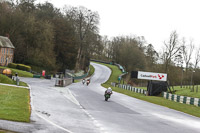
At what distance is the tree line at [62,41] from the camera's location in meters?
71.9

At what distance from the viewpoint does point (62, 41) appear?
89.2 meters

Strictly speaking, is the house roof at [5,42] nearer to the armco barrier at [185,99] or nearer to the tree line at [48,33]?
the tree line at [48,33]

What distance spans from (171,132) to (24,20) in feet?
216

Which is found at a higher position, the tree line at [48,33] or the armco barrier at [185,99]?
the tree line at [48,33]

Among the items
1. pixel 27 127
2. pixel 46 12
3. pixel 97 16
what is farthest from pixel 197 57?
pixel 27 127

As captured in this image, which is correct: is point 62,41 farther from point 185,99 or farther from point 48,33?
point 185,99

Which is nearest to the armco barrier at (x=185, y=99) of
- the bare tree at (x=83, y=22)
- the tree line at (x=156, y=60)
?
the tree line at (x=156, y=60)

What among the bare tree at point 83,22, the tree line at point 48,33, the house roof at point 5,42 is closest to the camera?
the house roof at point 5,42

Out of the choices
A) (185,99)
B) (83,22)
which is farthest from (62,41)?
(185,99)

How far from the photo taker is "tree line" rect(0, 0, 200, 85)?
71938mm

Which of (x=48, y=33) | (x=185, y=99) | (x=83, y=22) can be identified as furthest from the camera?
(x=83, y=22)

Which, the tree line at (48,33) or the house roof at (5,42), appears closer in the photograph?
the house roof at (5,42)

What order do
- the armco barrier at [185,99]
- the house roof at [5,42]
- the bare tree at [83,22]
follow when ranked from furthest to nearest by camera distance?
the bare tree at [83,22]
the house roof at [5,42]
the armco barrier at [185,99]

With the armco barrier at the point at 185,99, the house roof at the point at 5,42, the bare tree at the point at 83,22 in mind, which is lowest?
the armco barrier at the point at 185,99
